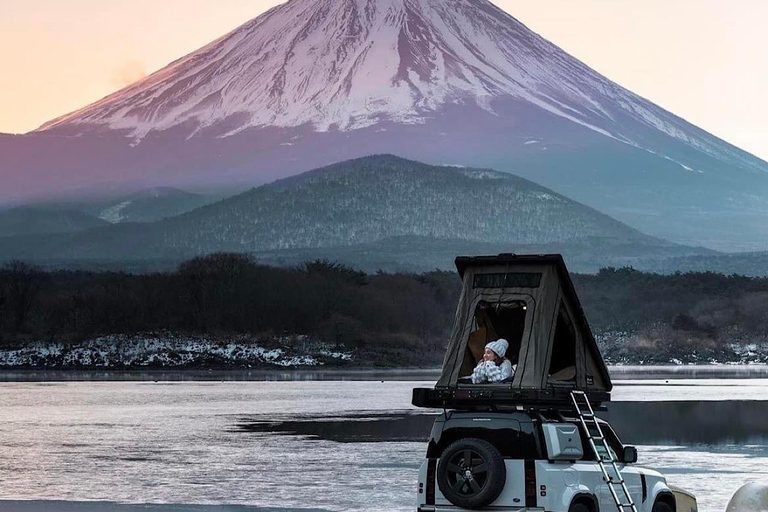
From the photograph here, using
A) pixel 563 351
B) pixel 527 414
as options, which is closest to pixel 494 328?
pixel 563 351

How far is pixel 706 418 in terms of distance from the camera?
45.2m

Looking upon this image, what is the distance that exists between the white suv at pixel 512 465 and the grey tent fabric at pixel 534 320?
1.78ft

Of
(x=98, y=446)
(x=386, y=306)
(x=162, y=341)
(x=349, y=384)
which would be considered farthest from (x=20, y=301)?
(x=98, y=446)

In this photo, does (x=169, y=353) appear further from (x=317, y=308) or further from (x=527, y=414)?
(x=527, y=414)

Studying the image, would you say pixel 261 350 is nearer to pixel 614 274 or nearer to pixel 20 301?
pixel 20 301

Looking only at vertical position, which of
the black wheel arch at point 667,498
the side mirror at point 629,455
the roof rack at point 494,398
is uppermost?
the roof rack at point 494,398

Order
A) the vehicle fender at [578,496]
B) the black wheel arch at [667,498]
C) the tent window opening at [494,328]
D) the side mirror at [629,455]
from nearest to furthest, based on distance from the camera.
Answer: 1. the vehicle fender at [578,496]
2. the side mirror at [629,455]
3. the tent window opening at [494,328]
4. the black wheel arch at [667,498]

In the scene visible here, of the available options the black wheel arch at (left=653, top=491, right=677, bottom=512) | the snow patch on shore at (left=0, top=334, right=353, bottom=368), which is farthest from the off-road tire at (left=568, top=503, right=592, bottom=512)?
the snow patch on shore at (left=0, top=334, right=353, bottom=368)

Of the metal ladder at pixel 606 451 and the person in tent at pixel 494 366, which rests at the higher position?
the person in tent at pixel 494 366

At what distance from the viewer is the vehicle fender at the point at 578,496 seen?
56.1 ft

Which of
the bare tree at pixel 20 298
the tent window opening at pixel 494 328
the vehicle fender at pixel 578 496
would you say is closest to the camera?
the vehicle fender at pixel 578 496

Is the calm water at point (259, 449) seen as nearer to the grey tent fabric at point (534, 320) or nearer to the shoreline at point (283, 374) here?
the grey tent fabric at point (534, 320)

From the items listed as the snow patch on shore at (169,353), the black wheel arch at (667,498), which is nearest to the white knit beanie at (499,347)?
the black wheel arch at (667,498)

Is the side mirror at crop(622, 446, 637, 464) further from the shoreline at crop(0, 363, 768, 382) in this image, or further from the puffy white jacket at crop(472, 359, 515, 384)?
the shoreline at crop(0, 363, 768, 382)
